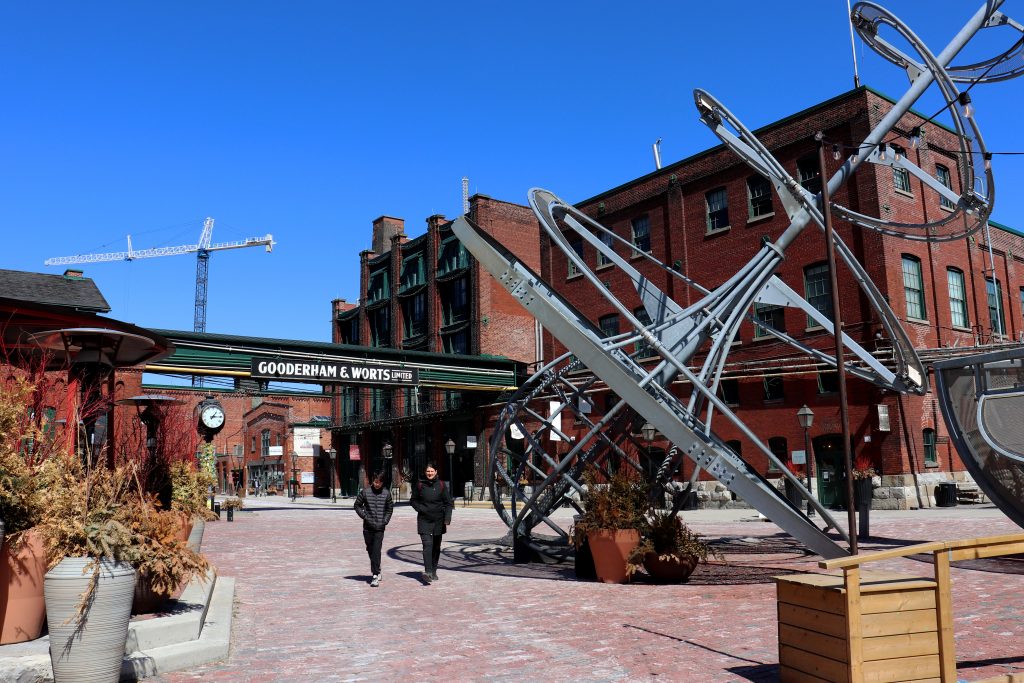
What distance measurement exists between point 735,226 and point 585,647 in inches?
1080

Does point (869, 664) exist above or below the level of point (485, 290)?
below

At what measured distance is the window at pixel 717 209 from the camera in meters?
34.1

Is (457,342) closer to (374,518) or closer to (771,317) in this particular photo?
(771,317)

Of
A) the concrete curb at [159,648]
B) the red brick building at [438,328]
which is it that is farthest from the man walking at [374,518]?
the red brick building at [438,328]

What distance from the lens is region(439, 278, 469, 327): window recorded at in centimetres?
5203

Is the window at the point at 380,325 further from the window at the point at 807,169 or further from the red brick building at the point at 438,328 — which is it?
the window at the point at 807,169

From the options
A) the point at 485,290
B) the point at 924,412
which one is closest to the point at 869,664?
the point at 924,412

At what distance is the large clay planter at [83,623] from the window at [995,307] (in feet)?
112

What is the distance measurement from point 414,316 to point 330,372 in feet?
71.8

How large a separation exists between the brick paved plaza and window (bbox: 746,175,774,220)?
56.7ft

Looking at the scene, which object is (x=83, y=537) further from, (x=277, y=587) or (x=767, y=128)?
(x=767, y=128)

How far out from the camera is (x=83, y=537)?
633 centimetres

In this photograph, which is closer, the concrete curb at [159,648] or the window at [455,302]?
the concrete curb at [159,648]

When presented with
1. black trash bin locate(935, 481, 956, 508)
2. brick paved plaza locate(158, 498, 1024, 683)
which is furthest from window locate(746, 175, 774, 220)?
brick paved plaza locate(158, 498, 1024, 683)
